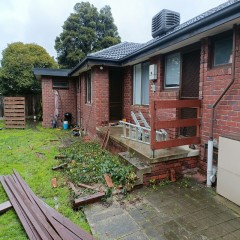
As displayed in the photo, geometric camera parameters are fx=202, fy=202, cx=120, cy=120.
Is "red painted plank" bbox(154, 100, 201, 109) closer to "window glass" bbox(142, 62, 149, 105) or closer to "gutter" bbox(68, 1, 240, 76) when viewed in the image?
"gutter" bbox(68, 1, 240, 76)

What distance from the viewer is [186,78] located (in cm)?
466

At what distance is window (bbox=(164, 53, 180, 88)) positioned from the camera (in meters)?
4.89

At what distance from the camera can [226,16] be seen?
2.91 metres

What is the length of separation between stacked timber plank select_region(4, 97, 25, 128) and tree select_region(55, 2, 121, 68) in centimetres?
972

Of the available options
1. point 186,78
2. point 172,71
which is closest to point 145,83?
point 172,71

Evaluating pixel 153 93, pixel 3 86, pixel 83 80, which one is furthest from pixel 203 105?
pixel 3 86

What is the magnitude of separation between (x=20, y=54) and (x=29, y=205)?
1523 cm

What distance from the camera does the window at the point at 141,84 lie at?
6.31 meters

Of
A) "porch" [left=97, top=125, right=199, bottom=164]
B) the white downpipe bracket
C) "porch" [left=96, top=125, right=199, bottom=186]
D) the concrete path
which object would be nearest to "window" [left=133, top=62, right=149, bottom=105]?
"porch" [left=97, top=125, right=199, bottom=164]

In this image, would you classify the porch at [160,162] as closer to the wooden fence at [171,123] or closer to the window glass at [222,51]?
the wooden fence at [171,123]

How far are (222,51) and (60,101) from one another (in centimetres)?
942

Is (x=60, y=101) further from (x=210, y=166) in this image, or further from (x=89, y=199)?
(x=210, y=166)

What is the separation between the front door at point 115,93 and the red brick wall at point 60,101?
484 centimetres

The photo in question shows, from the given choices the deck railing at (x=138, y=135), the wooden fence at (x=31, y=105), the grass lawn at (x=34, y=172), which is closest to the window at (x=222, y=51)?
the deck railing at (x=138, y=135)
